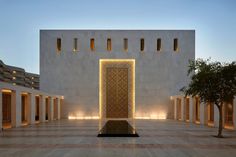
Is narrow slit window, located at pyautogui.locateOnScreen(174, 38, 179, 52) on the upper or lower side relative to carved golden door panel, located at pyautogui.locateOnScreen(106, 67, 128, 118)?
upper

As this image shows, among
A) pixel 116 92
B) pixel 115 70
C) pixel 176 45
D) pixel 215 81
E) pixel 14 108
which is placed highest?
pixel 176 45

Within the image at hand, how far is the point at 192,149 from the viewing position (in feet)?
31.0

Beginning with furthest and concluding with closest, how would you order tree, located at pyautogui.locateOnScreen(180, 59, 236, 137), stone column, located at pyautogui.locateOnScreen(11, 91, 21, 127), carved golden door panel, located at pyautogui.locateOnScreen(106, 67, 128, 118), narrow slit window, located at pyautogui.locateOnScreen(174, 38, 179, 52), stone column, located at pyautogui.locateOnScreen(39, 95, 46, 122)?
narrow slit window, located at pyautogui.locateOnScreen(174, 38, 179, 52) → carved golden door panel, located at pyautogui.locateOnScreen(106, 67, 128, 118) → stone column, located at pyautogui.locateOnScreen(39, 95, 46, 122) → stone column, located at pyautogui.locateOnScreen(11, 91, 21, 127) → tree, located at pyautogui.locateOnScreen(180, 59, 236, 137)

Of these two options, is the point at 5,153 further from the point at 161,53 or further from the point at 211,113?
the point at 161,53

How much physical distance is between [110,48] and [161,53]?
594cm

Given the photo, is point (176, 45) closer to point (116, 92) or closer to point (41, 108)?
point (116, 92)

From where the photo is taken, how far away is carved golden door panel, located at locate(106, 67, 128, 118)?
97.0 feet

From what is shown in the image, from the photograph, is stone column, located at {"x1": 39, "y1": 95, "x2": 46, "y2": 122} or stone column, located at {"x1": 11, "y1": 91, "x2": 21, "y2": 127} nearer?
stone column, located at {"x1": 11, "y1": 91, "x2": 21, "y2": 127}

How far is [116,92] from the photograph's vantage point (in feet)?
97.7

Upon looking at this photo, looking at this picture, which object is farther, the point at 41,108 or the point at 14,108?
the point at 41,108

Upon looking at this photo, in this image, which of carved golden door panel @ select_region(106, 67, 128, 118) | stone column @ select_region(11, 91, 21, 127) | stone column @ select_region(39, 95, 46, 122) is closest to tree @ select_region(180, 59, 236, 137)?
stone column @ select_region(11, 91, 21, 127)

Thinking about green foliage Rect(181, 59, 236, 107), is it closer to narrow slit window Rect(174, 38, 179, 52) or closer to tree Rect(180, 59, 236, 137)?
tree Rect(180, 59, 236, 137)

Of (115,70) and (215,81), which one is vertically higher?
(115,70)

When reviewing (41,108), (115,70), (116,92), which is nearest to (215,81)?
(41,108)
